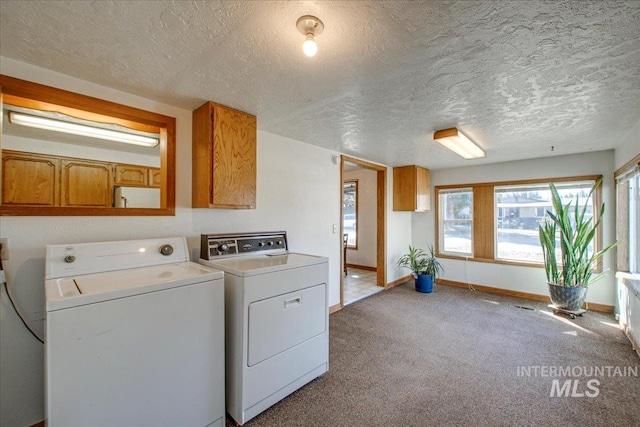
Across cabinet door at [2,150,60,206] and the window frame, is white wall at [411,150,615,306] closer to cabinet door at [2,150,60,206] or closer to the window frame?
the window frame

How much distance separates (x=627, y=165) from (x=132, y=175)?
194 inches

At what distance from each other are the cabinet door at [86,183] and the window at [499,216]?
5.08m

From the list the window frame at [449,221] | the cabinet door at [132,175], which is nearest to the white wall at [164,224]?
the cabinet door at [132,175]

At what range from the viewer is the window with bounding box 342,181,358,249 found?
660 cm

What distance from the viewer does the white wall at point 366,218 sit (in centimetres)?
625

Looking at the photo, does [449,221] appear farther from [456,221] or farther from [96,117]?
[96,117]

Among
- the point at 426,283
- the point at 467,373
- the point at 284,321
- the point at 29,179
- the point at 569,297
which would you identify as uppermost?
the point at 29,179

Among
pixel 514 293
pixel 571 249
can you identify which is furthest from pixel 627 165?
pixel 514 293

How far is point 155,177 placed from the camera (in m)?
2.20

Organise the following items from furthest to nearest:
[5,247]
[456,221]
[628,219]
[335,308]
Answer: [456,221]
[335,308]
[628,219]
[5,247]

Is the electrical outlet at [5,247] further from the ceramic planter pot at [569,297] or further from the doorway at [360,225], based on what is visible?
the ceramic planter pot at [569,297]

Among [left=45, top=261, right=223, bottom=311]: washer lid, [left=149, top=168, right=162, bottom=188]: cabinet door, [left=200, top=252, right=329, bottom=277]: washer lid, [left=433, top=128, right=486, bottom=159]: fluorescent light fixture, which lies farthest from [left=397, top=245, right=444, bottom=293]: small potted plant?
[left=149, top=168, right=162, bottom=188]: cabinet door

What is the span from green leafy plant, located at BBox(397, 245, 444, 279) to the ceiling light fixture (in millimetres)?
4263

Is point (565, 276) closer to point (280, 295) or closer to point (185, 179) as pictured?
point (280, 295)
